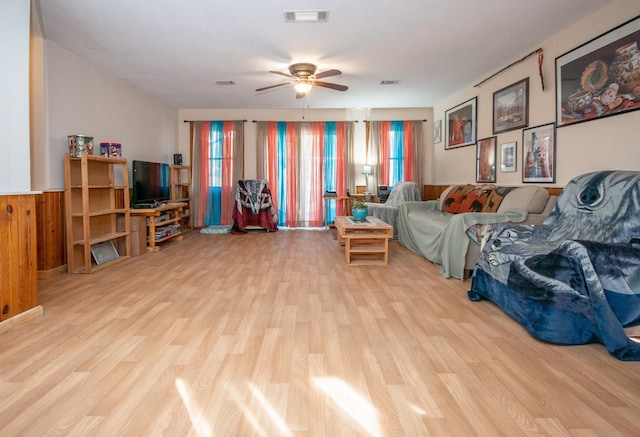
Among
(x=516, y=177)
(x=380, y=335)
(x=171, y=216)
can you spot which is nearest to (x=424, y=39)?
(x=516, y=177)

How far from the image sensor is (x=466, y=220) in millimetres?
3715

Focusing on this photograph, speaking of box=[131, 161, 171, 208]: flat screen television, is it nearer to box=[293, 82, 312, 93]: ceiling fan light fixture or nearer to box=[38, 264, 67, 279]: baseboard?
box=[38, 264, 67, 279]: baseboard

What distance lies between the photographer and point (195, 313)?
2805mm

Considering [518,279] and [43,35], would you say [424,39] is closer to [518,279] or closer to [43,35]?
[518,279]

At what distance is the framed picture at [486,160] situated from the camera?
17.3 feet

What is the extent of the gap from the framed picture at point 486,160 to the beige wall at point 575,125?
0.37 ft

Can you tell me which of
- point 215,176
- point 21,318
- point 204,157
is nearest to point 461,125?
point 215,176

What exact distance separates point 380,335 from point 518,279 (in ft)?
3.31

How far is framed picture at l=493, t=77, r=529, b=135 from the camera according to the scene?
14.9 ft

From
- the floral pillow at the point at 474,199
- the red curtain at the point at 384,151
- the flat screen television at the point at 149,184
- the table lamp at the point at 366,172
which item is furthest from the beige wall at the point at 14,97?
the red curtain at the point at 384,151

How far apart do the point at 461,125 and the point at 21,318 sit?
6.18m

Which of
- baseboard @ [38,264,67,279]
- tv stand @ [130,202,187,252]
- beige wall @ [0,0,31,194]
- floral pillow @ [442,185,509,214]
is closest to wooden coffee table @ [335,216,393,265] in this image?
floral pillow @ [442,185,509,214]

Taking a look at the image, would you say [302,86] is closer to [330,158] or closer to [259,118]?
[330,158]

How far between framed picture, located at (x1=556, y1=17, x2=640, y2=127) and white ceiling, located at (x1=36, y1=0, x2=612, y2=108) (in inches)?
14.0
